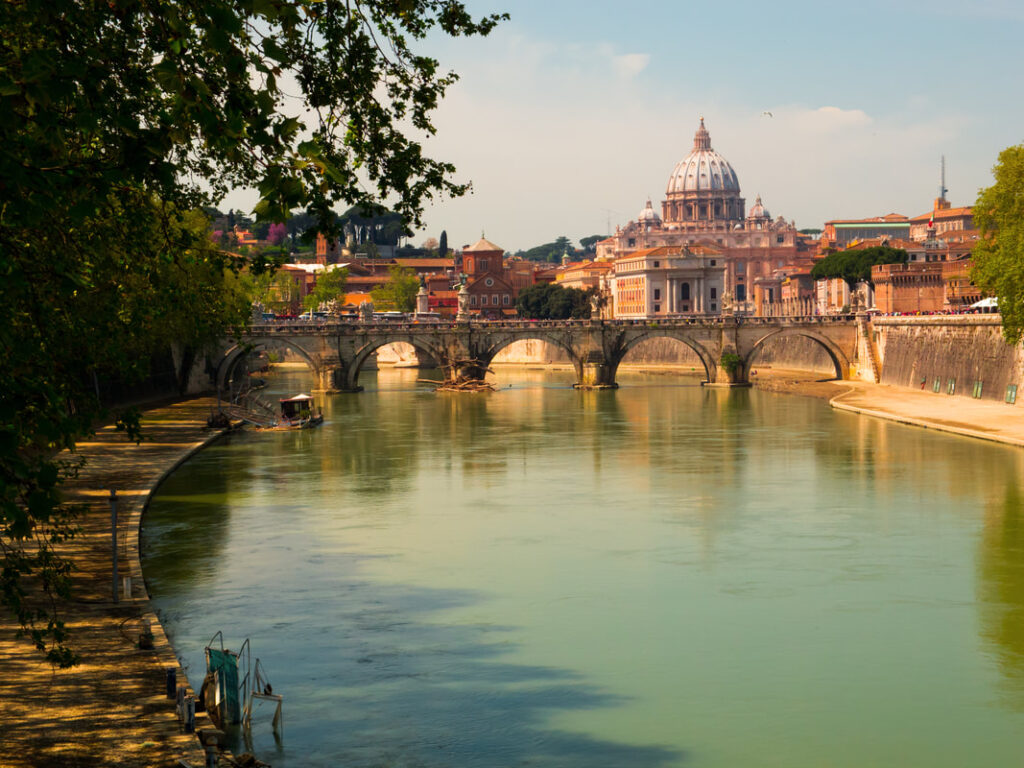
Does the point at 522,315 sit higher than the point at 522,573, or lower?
higher

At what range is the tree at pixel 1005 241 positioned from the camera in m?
50.2

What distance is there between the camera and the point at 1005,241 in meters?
52.6

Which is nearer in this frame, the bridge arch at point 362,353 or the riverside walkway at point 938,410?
the riverside walkway at point 938,410

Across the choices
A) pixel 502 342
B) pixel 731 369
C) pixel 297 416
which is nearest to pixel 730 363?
pixel 731 369

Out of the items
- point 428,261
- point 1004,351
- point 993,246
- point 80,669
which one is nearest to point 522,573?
point 80,669

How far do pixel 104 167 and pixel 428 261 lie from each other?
161 m

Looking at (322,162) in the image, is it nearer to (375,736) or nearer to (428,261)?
(375,736)

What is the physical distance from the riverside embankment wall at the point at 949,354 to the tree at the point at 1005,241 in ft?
7.63

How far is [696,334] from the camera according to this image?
81312mm

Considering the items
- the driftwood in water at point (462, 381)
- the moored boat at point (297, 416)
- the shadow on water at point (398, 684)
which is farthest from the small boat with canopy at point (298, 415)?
the shadow on water at point (398, 684)

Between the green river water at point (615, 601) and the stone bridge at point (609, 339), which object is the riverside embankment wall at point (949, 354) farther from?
the green river water at point (615, 601)

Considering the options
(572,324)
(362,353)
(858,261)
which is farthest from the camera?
(858,261)

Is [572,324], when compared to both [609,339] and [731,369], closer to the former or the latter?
[609,339]

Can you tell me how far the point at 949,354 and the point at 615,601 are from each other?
4720 cm
